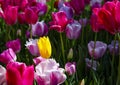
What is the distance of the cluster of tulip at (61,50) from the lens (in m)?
1.44

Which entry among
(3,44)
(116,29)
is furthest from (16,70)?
(3,44)

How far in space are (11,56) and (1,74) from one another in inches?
18.2

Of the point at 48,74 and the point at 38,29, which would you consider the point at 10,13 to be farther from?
the point at 48,74

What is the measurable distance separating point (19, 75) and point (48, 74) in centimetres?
19

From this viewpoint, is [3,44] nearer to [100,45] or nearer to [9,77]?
[100,45]

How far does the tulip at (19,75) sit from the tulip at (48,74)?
5.2 inches

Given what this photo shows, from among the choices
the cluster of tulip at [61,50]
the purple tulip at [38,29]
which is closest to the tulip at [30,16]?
the cluster of tulip at [61,50]

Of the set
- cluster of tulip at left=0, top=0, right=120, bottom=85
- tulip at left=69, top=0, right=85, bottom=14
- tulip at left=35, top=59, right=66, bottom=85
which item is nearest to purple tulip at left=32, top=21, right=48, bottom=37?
cluster of tulip at left=0, top=0, right=120, bottom=85

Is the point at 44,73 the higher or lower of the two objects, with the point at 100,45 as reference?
higher

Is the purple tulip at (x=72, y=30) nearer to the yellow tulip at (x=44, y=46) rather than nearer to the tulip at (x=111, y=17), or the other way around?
the tulip at (x=111, y=17)

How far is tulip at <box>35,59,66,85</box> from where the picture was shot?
56.3 inches

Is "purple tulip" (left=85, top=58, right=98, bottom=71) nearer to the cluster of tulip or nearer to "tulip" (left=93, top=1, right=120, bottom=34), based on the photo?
the cluster of tulip

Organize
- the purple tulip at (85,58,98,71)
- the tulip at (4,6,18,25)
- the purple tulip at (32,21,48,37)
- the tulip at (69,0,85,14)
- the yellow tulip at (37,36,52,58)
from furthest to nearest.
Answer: the tulip at (69,0,85,14) → the purple tulip at (32,21,48,37) → the tulip at (4,6,18,25) → the purple tulip at (85,58,98,71) → the yellow tulip at (37,36,52,58)

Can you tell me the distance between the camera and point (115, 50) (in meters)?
2.35
